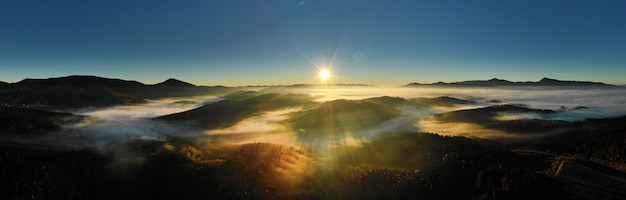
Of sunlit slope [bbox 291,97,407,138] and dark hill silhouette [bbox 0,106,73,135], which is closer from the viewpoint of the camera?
dark hill silhouette [bbox 0,106,73,135]

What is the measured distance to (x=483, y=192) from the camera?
32531 mm

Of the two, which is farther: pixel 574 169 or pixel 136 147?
pixel 136 147

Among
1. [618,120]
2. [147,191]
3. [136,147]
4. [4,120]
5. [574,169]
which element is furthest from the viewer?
[618,120]

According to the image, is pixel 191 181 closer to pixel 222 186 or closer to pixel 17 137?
pixel 222 186

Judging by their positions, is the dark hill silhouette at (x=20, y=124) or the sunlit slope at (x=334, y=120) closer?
the dark hill silhouette at (x=20, y=124)

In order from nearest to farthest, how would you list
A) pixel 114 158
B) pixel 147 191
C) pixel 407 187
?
pixel 407 187, pixel 147 191, pixel 114 158

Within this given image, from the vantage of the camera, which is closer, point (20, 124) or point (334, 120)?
point (20, 124)

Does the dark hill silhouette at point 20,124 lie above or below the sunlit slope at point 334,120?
above

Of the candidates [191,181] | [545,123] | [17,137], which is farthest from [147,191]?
[545,123]

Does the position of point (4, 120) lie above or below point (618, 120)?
above

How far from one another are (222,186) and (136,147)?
34.9 metres

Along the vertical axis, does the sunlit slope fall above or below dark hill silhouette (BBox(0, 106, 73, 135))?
below

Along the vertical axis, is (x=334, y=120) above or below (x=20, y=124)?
below

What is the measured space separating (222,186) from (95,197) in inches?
576
